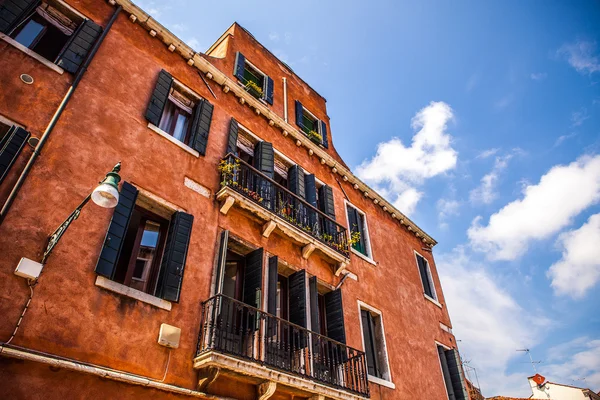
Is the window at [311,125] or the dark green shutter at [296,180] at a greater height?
the window at [311,125]

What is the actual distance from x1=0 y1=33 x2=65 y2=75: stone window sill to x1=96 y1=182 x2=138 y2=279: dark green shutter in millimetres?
2441

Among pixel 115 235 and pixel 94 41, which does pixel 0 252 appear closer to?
pixel 115 235

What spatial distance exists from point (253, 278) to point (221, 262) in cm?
77

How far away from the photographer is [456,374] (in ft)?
42.5

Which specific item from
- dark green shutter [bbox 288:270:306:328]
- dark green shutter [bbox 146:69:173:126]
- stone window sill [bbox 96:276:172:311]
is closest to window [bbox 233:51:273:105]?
dark green shutter [bbox 146:69:173:126]

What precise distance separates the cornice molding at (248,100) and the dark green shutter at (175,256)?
14.7ft

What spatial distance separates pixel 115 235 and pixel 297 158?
653cm

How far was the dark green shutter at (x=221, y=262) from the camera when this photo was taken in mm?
7727

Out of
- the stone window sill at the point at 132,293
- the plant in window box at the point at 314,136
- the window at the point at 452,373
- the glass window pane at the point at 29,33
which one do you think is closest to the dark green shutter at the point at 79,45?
the glass window pane at the point at 29,33

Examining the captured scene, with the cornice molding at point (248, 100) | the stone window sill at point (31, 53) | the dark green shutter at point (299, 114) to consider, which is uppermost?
the dark green shutter at point (299, 114)

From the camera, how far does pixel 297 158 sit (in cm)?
1221

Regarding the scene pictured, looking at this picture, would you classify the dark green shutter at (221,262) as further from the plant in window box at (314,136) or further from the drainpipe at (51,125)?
the plant in window box at (314,136)

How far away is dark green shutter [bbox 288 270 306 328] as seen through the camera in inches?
350

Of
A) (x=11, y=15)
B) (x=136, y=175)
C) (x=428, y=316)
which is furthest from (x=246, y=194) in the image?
(x=428, y=316)
